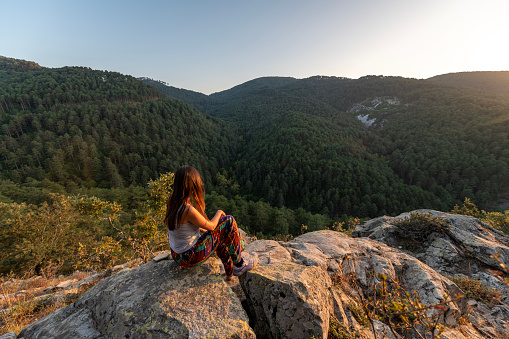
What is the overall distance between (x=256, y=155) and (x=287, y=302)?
10326cm

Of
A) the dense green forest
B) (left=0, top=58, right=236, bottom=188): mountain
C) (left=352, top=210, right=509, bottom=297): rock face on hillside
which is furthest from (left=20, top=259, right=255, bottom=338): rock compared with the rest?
(left=0, top=58, right=236, bottom=188): mountain

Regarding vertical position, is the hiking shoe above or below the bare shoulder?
below

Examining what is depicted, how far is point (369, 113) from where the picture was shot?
527ft

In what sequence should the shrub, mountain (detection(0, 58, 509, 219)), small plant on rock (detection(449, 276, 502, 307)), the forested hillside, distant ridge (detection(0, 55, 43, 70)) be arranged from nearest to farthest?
1. small plant on rock (detection(449, 276, 502, 307))
2. the shrub
3. mountain (detection(0, 58, 509, 219))
4. the forested hillside
5. distant ridge (detection(0, 55, 43, 70))

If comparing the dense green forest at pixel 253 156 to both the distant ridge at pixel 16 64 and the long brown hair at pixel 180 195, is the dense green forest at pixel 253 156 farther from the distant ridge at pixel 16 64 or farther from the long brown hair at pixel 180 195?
the distant ridge at pixel 16 64

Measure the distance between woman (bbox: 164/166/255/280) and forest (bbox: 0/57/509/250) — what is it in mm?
47294

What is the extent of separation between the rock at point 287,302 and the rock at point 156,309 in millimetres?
532

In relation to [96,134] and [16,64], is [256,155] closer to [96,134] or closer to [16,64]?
[96,134]

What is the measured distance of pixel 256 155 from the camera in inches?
4186

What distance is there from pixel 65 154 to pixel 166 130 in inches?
1636

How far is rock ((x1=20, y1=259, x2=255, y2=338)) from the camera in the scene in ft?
9.94

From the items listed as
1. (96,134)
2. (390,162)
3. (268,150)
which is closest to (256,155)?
(268,150)

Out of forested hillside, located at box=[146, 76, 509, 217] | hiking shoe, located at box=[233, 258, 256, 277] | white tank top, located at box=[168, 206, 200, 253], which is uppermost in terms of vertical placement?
white tank top, located at box=[168, 206, 200, 253]

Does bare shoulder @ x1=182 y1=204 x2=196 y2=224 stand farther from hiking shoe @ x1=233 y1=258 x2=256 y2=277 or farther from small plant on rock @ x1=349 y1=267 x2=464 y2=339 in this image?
small plant on rock @ x1=349 y1=267 x2=464 y2=339
